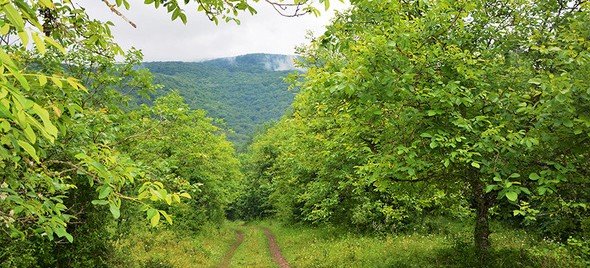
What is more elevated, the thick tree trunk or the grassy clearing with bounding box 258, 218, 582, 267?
the thick tree trunk

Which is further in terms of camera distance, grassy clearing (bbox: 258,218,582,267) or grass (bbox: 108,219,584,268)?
grass (bbox: 108,219,584,268)

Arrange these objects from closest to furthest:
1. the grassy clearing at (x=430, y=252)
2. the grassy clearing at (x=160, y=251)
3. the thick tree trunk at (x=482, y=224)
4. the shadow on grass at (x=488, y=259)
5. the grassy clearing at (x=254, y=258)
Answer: the shadow on grass at (x=488, y=259)
the thick tree trunk at (x=482, y=224)
the grassy clearing at (x=430, y=252)
the grassy clearing at (x=160, y=251)
the grassy clearing at (x=254, y=258)

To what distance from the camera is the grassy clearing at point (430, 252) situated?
11.7 m

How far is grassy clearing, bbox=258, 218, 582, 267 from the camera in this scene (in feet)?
38.5

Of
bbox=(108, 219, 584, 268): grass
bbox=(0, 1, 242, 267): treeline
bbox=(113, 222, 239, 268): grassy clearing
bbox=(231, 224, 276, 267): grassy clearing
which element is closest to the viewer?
bbox=(0, 1, 242, 267): treeline

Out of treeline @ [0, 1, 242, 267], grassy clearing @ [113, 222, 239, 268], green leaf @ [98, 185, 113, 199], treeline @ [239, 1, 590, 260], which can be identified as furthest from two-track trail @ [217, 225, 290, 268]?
green leaf @ [98, 185, 113, 199]

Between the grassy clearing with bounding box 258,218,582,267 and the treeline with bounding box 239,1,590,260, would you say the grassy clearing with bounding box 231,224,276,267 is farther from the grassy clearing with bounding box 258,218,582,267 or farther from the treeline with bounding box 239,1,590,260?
the treeline with bounding box 239,1,590,260

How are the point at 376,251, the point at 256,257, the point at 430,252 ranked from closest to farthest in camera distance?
the point at 430,252
the point at 376,251
the point at 256,257

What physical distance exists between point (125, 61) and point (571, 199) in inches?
573

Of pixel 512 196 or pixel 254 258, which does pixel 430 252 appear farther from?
pixel 254 258

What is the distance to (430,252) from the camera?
47.6 feet

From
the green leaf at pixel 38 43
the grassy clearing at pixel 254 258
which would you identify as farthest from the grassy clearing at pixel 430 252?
the green leaf at pixel 38 43

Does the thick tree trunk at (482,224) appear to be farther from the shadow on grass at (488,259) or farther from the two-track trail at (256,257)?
the two-track trail at (256,257)

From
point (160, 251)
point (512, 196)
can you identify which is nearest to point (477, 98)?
point (512, 196)
